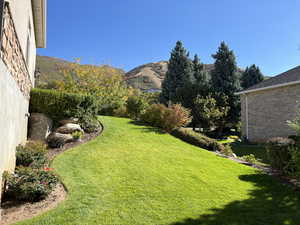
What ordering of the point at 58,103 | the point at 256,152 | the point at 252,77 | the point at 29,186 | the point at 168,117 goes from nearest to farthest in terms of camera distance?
the point at 29,186 < the point at 58,103 < the point at 168,117 < the point at 256,152 < the point at 252,77

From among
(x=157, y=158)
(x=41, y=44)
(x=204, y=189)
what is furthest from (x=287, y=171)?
(x=41, y=44)

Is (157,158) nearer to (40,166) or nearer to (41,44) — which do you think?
(40,166)

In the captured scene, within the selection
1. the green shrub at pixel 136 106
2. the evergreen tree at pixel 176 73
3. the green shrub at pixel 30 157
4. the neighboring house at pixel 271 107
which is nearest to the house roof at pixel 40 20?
the green shrub at pixel 30 157

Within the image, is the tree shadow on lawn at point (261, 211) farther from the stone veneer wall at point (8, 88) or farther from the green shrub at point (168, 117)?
the green shrub at point (168, 117)

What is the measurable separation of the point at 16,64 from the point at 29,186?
106 inches

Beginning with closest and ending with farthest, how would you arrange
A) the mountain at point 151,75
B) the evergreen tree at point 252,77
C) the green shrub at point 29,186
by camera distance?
the green shrub at point 29,186, the evergreen tree at point 252,77, the mountain at point 151,75

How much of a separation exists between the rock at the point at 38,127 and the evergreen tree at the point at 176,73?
19.2 meters

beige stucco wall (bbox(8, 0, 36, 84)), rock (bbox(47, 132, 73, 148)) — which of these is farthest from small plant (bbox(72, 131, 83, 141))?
beige stucco wall (bbox(8, 0, 36, 84))

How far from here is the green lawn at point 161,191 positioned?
324 cm

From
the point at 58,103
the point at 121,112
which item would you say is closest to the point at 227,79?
the point at 121,112

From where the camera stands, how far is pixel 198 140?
396 inches

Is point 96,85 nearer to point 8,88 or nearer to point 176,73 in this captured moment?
point 176,73

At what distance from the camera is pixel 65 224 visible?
2914mm

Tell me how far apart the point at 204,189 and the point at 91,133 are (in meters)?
6.08
